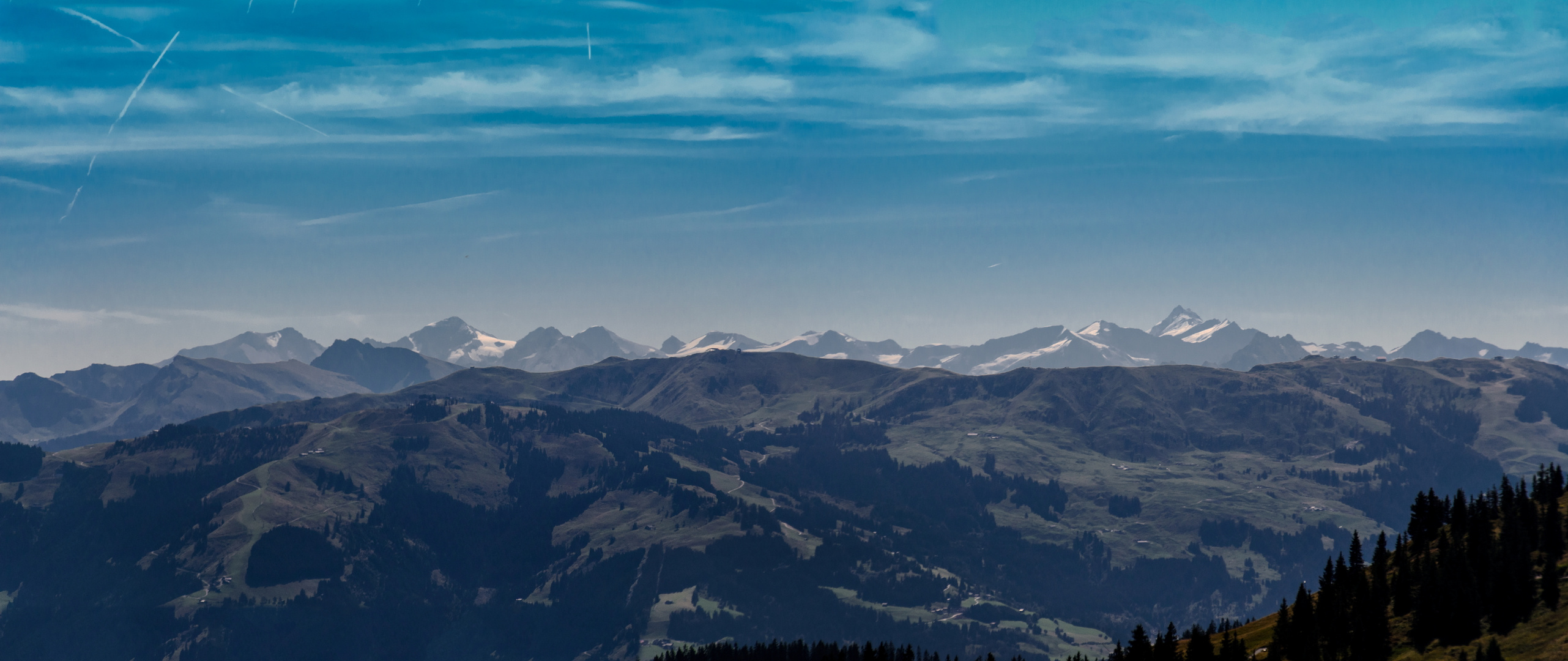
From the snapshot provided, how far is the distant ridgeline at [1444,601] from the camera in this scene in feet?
399

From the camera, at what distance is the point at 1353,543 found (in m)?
173

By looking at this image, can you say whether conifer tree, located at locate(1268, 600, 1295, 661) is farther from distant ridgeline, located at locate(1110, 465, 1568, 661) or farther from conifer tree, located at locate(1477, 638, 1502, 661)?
conifer tree, located at locate(1477, 638, 1502, 661)

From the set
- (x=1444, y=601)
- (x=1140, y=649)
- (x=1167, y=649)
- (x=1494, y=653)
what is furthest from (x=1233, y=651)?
(x=1494, y=653)

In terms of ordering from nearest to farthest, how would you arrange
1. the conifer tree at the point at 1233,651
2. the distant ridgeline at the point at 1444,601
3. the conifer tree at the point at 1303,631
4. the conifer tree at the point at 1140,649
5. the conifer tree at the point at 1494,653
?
the conifer tree at the point at 1494,653 < the distant ridgeline at the point at 1444,601 < the conifer tree at the point at 1303,631 < the conifer tree at the point at 1233,651 < the conifer tree at the point at 1140,649

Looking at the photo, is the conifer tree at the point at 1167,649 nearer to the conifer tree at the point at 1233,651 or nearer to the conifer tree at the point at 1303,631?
the conifer tree at the point at 1233,651

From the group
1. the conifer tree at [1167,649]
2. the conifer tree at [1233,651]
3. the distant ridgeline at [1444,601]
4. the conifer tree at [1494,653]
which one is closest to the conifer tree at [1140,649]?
the distant ridgeline at [1444,601]

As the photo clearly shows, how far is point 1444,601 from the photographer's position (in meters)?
126

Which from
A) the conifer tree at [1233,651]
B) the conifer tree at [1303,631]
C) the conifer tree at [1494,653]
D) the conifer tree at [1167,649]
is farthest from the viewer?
the conifer tree at [1167,649]

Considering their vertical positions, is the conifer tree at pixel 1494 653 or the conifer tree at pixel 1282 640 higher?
the conifer tree at pixel 1494 653

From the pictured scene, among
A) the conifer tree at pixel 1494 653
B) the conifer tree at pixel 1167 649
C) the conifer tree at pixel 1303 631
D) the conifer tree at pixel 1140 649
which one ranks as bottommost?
the conifer tree at pixel 1140 649

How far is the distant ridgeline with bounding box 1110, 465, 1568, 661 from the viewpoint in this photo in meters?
122

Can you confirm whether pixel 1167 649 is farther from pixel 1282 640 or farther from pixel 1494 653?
pixel 1494 653

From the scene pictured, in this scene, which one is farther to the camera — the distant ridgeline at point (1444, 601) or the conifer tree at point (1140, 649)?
the conifer tree at point (1140, 649)

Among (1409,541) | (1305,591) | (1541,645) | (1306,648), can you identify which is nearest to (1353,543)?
(1409,541)
